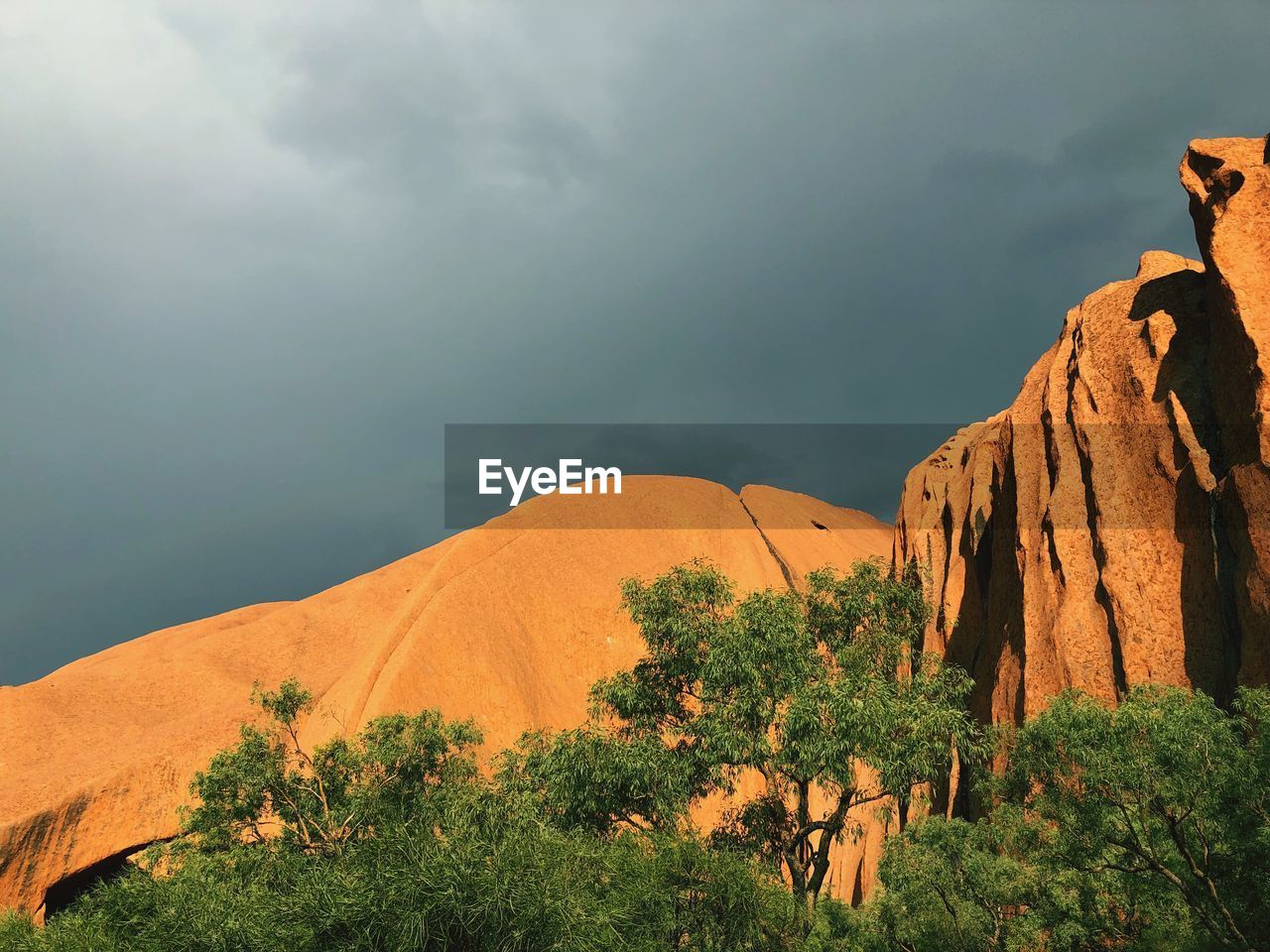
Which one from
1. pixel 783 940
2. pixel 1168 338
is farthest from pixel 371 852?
pixel 1168 338

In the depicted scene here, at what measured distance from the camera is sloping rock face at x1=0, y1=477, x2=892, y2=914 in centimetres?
4122

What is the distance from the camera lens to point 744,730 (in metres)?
17.0

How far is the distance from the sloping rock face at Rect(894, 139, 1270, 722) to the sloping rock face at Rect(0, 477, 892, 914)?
15778mm

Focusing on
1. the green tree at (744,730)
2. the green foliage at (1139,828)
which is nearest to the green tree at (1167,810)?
the green foliage at (1139,828)

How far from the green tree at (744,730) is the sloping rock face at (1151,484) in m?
5.00

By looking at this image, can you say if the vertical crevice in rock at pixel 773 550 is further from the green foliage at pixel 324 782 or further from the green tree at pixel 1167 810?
the green tree at pixel 1167 810

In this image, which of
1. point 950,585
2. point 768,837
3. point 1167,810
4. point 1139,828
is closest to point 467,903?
point 768,837

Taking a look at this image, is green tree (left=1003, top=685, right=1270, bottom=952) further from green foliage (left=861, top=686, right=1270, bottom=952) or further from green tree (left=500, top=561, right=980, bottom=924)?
green tree (left=500, top=561, right=980, bottom=924)

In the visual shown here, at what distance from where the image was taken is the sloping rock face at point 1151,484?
62.0ft

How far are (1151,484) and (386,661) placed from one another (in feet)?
145

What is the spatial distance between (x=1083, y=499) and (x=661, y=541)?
162 feet

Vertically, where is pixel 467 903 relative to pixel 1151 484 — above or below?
below

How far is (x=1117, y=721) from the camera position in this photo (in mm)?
13758

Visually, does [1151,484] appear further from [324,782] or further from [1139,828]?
[324,782]
